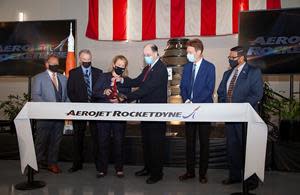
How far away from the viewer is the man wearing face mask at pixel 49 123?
4.20m

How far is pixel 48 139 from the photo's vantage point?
4270 millimetres

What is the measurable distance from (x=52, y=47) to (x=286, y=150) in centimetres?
386

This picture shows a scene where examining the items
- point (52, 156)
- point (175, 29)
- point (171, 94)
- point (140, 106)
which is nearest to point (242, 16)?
point (175, 29)

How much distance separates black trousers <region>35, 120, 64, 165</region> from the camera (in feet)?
13.8

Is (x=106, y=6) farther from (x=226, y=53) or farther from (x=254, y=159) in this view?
(x=254, y=159)

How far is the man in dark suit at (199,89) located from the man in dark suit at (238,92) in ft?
0.66

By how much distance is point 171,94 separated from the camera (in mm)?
6230

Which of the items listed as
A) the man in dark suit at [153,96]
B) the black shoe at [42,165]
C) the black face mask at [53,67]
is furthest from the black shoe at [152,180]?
the black face mask at [53,67]

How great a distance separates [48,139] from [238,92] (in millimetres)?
2209

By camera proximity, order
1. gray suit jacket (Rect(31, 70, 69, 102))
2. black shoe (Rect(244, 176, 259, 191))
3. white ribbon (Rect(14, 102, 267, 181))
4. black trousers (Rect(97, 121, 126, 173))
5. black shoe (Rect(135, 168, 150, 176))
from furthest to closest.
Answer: gray suit jacket (Rect(31, 70, 69, 102))
black shoe (Rect(135, 168, 150, 176))
black trousers (Rect(97, 121, 126, 173))
black shoe (Rect(244, 176, 259, 191))
white ribbon (Rect(14, 102, 267, 181))

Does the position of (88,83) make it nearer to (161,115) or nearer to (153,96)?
(153,96)

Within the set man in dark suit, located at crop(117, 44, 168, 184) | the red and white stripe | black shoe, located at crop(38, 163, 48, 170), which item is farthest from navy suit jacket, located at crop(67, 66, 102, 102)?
the red and white stripe

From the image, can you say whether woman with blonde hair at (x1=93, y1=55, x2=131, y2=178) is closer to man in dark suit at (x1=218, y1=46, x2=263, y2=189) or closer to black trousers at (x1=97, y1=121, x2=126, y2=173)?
black trousers at (x1=97, y1=121, x2=126, y2=173)

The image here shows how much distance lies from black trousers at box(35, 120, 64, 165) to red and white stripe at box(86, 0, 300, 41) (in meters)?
2.55
